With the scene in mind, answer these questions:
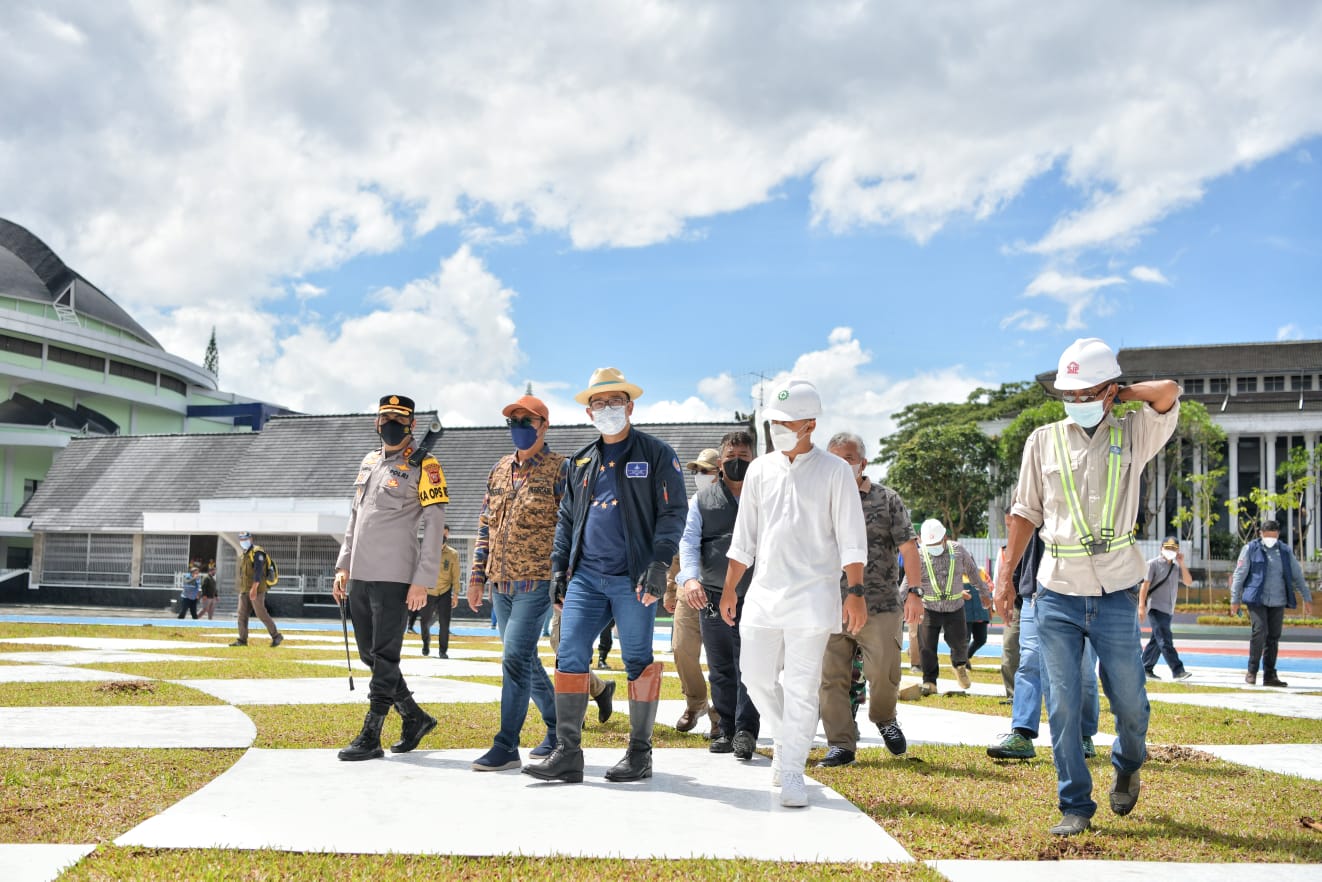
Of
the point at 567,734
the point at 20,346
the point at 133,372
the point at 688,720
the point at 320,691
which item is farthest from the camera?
the point at 133,372

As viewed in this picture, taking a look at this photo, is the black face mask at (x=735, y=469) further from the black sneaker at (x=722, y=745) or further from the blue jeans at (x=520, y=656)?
the black sneaker at (x=722, y=745)

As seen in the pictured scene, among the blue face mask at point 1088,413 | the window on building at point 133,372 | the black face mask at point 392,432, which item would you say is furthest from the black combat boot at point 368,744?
the window on building at point 133,372

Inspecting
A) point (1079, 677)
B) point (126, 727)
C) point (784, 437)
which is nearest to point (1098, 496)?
point (1079, 677)

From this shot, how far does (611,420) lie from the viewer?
6254mm

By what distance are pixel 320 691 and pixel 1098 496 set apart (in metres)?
7.44

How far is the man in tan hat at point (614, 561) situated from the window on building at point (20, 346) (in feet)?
221

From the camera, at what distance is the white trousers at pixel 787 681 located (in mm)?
5418

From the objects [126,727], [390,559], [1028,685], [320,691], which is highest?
[390,559]

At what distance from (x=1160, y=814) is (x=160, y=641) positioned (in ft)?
55.3

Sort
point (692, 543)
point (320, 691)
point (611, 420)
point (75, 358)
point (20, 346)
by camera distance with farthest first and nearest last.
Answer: point (75, 358) < point (20, 346) < point (320, 691) < point (692, 543) < point (611, 420)

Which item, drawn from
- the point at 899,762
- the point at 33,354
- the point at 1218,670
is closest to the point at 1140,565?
the point at 899,762

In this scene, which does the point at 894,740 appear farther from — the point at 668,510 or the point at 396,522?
the point at 396,522

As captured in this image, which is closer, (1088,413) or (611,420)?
(1088,413)

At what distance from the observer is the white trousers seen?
5.42 metres
